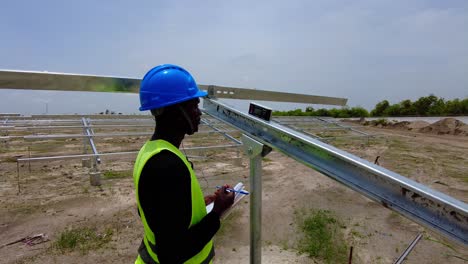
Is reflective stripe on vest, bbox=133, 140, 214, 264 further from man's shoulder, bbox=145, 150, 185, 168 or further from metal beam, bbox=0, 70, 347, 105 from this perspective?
metal beam, bbox=0, 70, 347, 105

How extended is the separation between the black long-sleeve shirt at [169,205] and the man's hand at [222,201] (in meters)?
0.15

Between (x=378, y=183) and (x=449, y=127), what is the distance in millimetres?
16084

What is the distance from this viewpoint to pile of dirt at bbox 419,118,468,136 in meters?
13.2

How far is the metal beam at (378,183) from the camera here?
696 millimetres

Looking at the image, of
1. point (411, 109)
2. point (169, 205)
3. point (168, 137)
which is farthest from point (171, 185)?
point (411, 109)

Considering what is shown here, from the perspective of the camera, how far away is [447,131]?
1356 cm

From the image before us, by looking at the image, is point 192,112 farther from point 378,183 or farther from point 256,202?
point 378,183

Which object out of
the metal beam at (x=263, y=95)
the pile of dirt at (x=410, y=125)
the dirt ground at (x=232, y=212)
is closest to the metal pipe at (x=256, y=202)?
the metal beam at (x=263, y=95)

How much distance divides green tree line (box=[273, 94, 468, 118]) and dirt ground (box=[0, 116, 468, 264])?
37.4 ft

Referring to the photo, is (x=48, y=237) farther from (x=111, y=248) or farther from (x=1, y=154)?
(x=1, y=154)

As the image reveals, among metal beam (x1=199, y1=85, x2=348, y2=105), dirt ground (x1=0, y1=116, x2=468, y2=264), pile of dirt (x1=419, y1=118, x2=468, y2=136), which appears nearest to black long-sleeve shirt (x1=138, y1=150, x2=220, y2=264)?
metal beam (x1=199, y1=85, x2=348, y2=105)

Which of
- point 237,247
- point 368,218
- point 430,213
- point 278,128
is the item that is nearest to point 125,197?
point 237,247

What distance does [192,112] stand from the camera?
1.26 m

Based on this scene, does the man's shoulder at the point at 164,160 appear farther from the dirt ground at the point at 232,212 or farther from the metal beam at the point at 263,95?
the dirt ground at the point at 232,212
